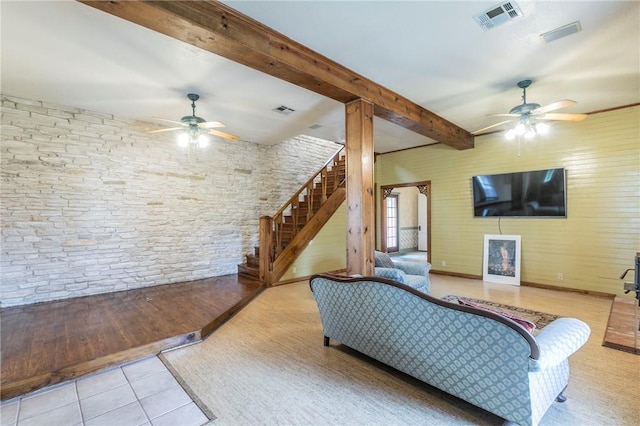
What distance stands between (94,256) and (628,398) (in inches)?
251

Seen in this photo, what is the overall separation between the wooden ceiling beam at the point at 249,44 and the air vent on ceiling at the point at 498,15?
4.30ft

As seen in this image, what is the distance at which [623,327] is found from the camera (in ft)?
11.6

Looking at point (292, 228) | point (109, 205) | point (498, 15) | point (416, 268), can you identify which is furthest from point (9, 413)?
point (292, 228)

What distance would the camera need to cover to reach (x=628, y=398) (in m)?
2.25

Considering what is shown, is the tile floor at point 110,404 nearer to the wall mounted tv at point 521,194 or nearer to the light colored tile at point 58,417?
the light colored tile at point 58,417

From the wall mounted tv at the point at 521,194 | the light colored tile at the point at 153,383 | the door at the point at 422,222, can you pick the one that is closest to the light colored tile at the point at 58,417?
the light colored tile at the point at 153,383

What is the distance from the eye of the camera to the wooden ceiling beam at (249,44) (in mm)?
2059

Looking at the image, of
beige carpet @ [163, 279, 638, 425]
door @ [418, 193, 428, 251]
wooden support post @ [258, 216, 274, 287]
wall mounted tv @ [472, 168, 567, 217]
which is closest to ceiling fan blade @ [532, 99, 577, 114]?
wall mounted tv @ [472, 168, 567, 217]

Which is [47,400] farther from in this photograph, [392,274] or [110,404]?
[392,274]

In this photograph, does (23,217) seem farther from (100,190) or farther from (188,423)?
(188,423)

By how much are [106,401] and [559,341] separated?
3192mm

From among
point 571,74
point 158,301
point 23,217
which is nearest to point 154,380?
point 158,301

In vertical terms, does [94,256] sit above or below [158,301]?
above

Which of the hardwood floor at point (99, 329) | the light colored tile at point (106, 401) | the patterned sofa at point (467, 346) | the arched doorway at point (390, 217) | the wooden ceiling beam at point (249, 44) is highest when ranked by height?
the wooden ceiling beam at point (249, 44)
